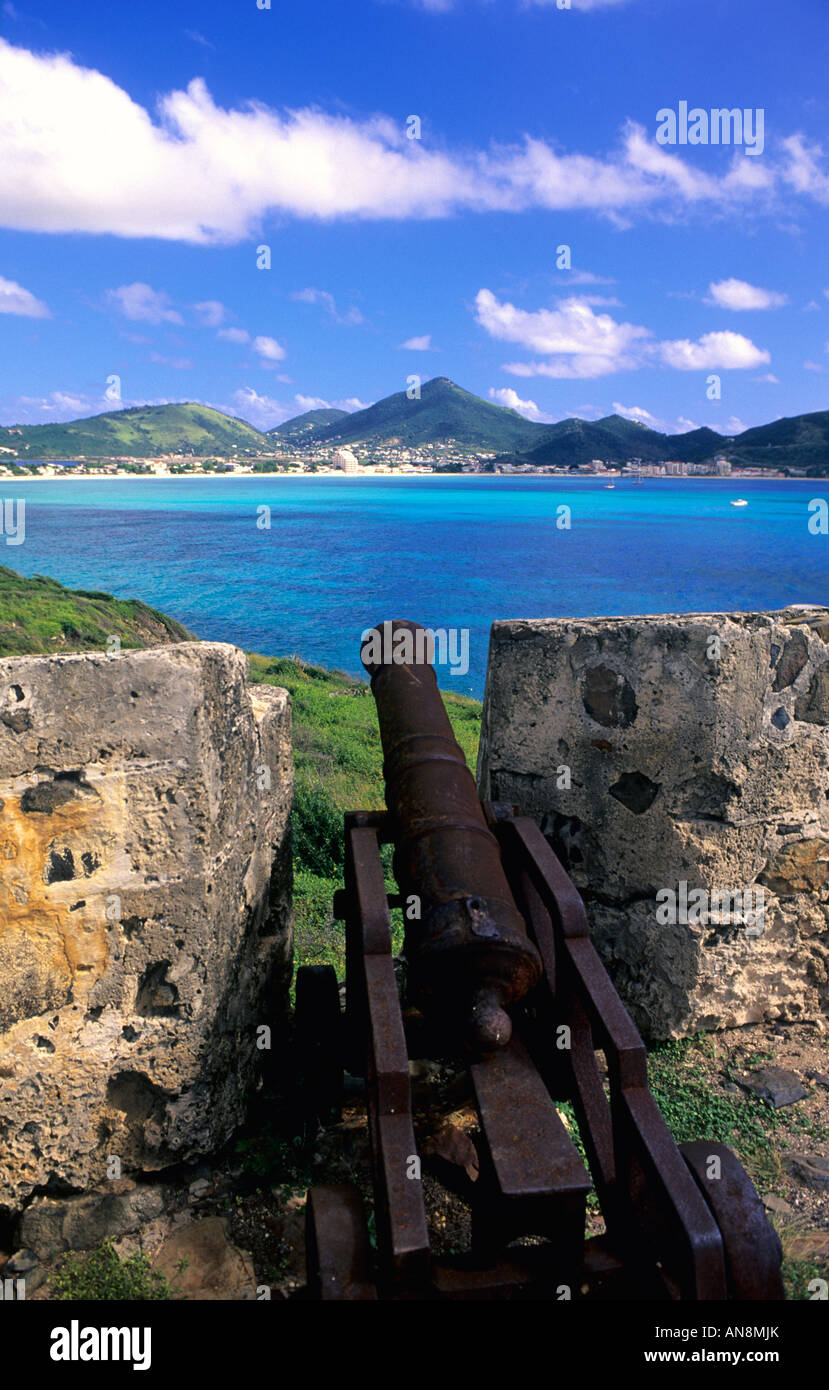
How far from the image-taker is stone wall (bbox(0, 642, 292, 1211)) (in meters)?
2.59

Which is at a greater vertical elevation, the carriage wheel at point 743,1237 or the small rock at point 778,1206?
the carriage wheel at point 743,1237

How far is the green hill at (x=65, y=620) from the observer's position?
13523mm

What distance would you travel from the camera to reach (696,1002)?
3.69 m

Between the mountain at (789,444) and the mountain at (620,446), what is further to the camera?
the mountain at (620,446)

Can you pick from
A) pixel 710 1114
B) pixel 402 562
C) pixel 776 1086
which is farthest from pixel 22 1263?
pixel 402 562

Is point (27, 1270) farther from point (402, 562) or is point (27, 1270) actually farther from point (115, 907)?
point (402, 562)

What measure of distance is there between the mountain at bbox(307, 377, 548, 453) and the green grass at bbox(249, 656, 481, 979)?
161 meters

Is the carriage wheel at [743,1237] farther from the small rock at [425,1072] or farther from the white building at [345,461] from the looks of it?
the white building at [345,461]

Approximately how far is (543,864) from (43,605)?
15293mm

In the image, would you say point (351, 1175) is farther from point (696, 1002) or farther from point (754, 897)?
point (754, 897)

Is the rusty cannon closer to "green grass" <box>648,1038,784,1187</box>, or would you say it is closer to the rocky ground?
the rocky ground

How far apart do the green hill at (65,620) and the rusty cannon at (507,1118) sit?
9261 millimetres

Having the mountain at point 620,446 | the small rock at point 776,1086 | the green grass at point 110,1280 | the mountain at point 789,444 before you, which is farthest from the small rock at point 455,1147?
Result: the mountain at point 620,446

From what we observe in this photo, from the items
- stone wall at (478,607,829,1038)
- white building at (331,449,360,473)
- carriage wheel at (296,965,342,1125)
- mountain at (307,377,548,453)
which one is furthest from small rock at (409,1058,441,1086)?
Result: white building at (331,449,360,473)
